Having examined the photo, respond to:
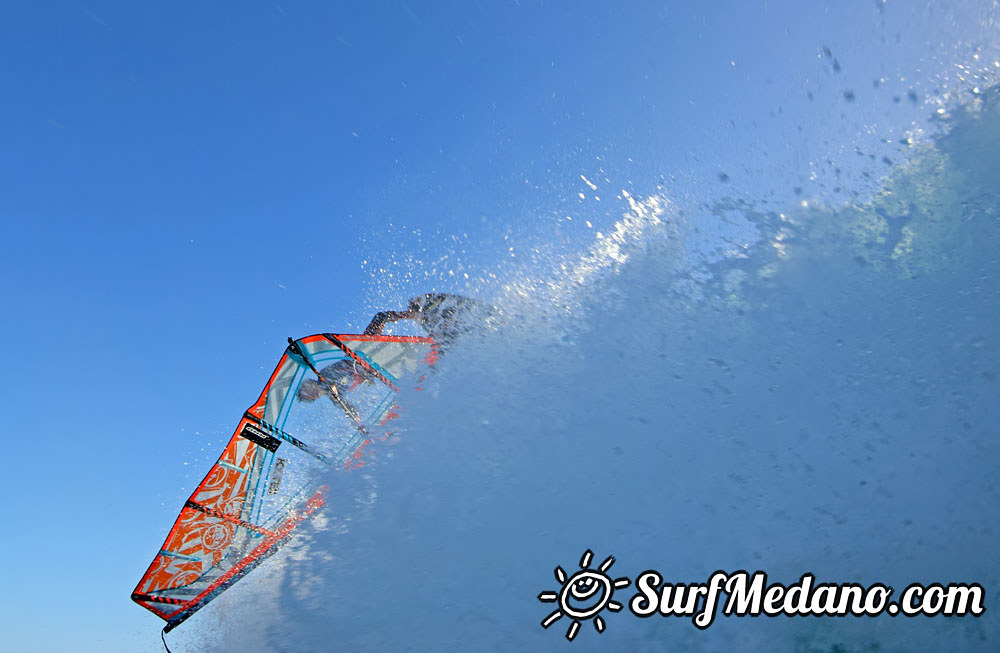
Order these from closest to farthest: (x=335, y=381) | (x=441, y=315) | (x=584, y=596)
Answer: (x=584, y=596)
(x=441, y=315)
(x=335, y=381)

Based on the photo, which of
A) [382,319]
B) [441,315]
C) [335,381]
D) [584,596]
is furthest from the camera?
[382,319]

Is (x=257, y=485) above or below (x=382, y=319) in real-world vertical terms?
below

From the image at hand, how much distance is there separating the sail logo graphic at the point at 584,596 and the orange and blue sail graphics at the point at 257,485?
11.5 feet

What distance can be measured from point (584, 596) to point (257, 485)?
513cm

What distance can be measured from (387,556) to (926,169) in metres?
5.40

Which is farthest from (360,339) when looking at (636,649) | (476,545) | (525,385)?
(636,649)

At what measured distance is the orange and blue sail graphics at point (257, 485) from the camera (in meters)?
7.11

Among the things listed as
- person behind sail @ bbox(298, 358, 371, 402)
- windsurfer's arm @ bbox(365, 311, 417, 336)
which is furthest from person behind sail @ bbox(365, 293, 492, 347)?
person behind sail @ bbox(298, 358, 371, 402)

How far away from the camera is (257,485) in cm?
750

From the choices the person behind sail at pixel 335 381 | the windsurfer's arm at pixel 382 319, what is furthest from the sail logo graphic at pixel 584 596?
the windsurfer's arm at pixel 382 319

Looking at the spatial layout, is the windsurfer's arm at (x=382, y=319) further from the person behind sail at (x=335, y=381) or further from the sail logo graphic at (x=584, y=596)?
the sail logo graphic at (x=584, y=596)

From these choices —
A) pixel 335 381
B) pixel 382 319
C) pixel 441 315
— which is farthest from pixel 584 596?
pixel 382 319

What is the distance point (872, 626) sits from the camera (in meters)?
3.45

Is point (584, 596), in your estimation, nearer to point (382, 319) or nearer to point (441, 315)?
point (441, 315)
